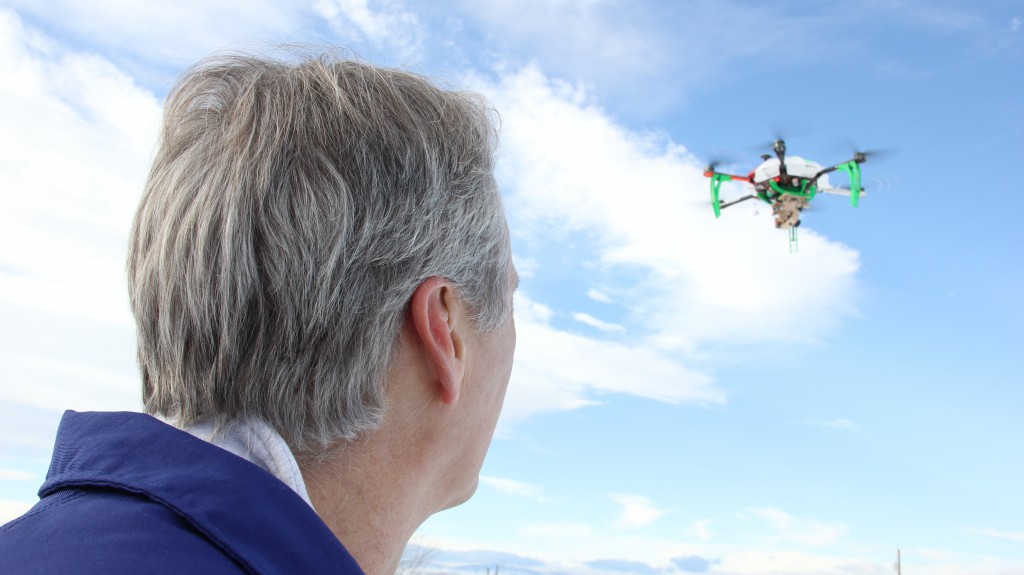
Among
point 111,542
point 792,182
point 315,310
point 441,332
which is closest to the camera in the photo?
point 111,542

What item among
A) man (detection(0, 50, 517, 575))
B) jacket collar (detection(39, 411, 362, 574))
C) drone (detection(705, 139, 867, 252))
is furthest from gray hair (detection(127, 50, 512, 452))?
drone (detection(705, 139, 867, 252))

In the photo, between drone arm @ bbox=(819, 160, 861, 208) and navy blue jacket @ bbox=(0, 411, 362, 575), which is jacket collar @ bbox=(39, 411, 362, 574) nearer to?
navy blue jacket @ bbox=(0, 411, 362, 575)

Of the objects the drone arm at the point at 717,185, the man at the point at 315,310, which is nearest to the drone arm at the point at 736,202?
the drone arm at the point at 717,185

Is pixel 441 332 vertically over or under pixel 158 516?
over

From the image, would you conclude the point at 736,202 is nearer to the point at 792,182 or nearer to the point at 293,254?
the point at 792,182

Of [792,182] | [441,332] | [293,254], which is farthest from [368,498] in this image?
[792,182]

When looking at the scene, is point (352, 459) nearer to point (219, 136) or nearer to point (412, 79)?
point (219, 136)

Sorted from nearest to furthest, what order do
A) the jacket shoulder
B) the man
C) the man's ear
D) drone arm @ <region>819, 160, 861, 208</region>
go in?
1. the jacket shoulder
2. the man
3. the man's ear
4. drone arm @ <region>819, 160, 861, 208</region>

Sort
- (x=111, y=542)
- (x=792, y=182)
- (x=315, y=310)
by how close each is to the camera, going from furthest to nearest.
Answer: (x=792, y=182) → (x=315, y=310) → (x=111, y=542)
